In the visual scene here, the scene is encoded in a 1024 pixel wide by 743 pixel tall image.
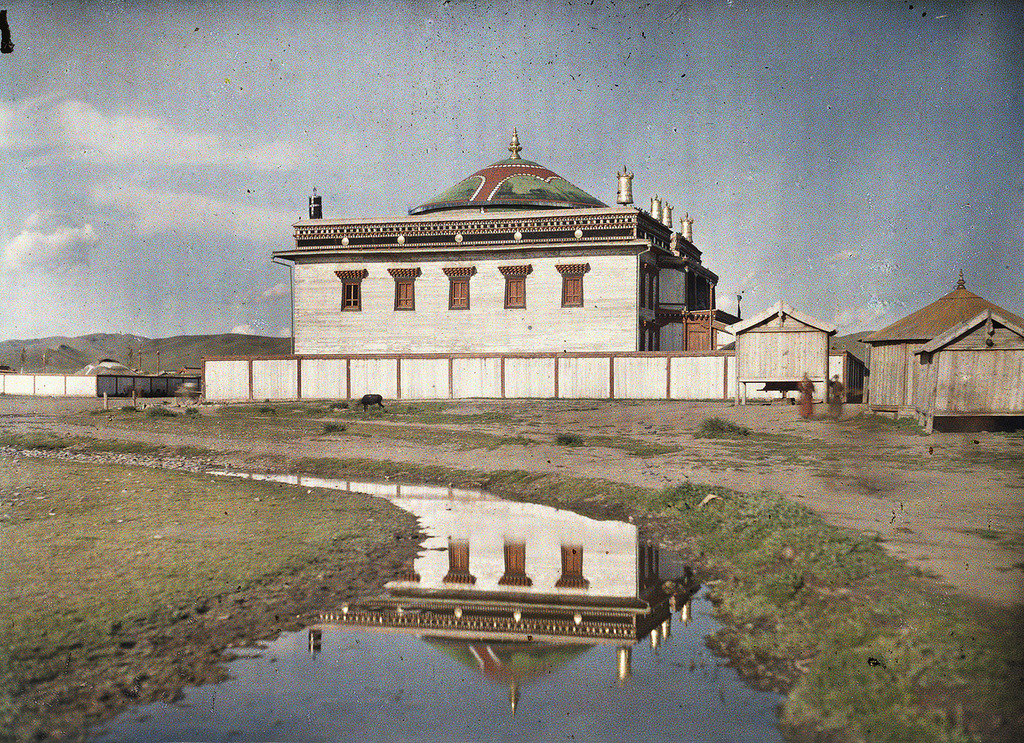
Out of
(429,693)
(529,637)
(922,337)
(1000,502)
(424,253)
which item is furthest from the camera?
(424,253)

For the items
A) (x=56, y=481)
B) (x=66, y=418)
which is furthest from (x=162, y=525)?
(x=66, y=418)

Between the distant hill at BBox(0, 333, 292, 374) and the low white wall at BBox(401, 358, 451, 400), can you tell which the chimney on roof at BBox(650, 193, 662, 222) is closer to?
the low white wall at BBox(401, 358, 451, 400)

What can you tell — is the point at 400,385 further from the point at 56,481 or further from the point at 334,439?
the point at 56,481

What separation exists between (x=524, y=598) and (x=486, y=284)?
3629 centimetres

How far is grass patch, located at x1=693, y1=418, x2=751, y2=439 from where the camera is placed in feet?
90.5

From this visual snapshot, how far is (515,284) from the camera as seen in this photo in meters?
46.7

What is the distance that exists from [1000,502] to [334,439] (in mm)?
22186

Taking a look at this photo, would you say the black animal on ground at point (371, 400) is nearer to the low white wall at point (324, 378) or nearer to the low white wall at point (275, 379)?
the low white wall at point (324, 378)

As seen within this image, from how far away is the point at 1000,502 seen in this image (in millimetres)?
15031

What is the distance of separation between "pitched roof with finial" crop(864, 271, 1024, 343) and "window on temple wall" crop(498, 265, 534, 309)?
1923 cm

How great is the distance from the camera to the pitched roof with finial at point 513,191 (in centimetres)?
5412

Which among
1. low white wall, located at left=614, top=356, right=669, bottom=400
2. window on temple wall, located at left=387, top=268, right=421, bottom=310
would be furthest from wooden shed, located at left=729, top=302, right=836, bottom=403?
window on temple wall, located at left=387, top=268, right=421, bottom=310

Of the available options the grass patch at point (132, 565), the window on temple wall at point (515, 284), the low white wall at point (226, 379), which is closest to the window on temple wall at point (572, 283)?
the window on temple wall at point (515, 284)

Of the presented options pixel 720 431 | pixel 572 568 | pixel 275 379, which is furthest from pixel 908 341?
pixel 275 379
